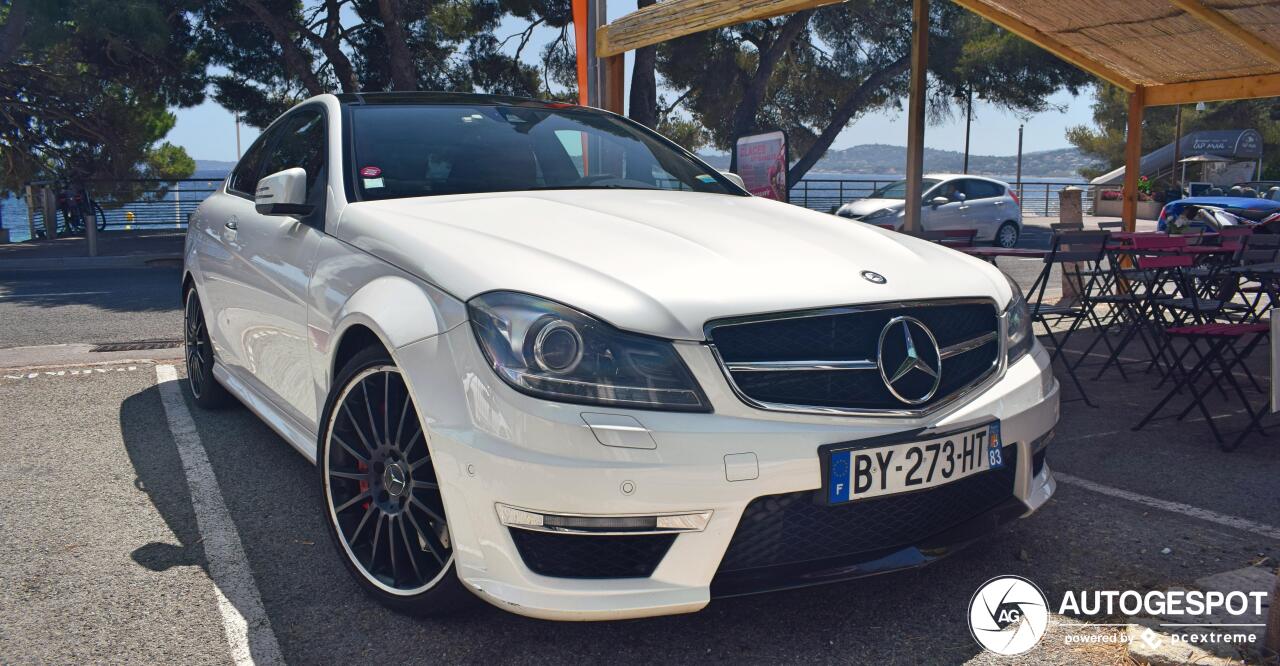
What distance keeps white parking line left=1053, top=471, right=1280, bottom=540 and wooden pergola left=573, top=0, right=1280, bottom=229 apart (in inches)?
174

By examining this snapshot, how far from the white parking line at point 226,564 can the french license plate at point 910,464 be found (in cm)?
147

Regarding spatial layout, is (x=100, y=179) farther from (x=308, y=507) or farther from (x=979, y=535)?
(x=979, y=535)

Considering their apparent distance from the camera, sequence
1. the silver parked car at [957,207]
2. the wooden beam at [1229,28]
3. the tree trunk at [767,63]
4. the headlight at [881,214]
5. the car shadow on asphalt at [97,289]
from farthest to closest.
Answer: the tree trunk at [767,63], the silver parked car at [957,207], the headlight at [881,214], the car shadow on asphalt at [97,289], the wooden beam at [1229,28]

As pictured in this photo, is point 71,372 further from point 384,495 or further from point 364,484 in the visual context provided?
point 384,495

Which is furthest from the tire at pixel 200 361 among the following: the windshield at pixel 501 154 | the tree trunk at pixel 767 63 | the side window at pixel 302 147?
the tree trunk at pixel 767 63

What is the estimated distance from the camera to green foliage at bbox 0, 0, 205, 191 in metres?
17.7

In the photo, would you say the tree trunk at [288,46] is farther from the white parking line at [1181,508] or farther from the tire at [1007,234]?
the white parking line at [1181,508]

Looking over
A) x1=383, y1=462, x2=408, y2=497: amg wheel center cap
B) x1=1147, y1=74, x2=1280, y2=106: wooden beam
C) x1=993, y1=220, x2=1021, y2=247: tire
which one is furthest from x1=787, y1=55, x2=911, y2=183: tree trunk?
x1=383, y1=462, x2=408, y2=497: amg wheel center cap

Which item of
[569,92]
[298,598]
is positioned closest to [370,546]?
[298,598]

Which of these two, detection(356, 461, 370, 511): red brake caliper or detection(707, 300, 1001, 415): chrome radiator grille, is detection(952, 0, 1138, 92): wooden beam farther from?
detection(356, 461, 370, 511): red brake caliper

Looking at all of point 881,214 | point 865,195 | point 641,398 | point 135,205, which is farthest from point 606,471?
point 865,195

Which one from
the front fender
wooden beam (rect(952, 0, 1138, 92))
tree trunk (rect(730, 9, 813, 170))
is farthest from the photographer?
tree trunk (rect(730, 9, 813, 170))

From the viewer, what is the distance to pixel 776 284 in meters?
2.46

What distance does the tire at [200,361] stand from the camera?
4984mm
